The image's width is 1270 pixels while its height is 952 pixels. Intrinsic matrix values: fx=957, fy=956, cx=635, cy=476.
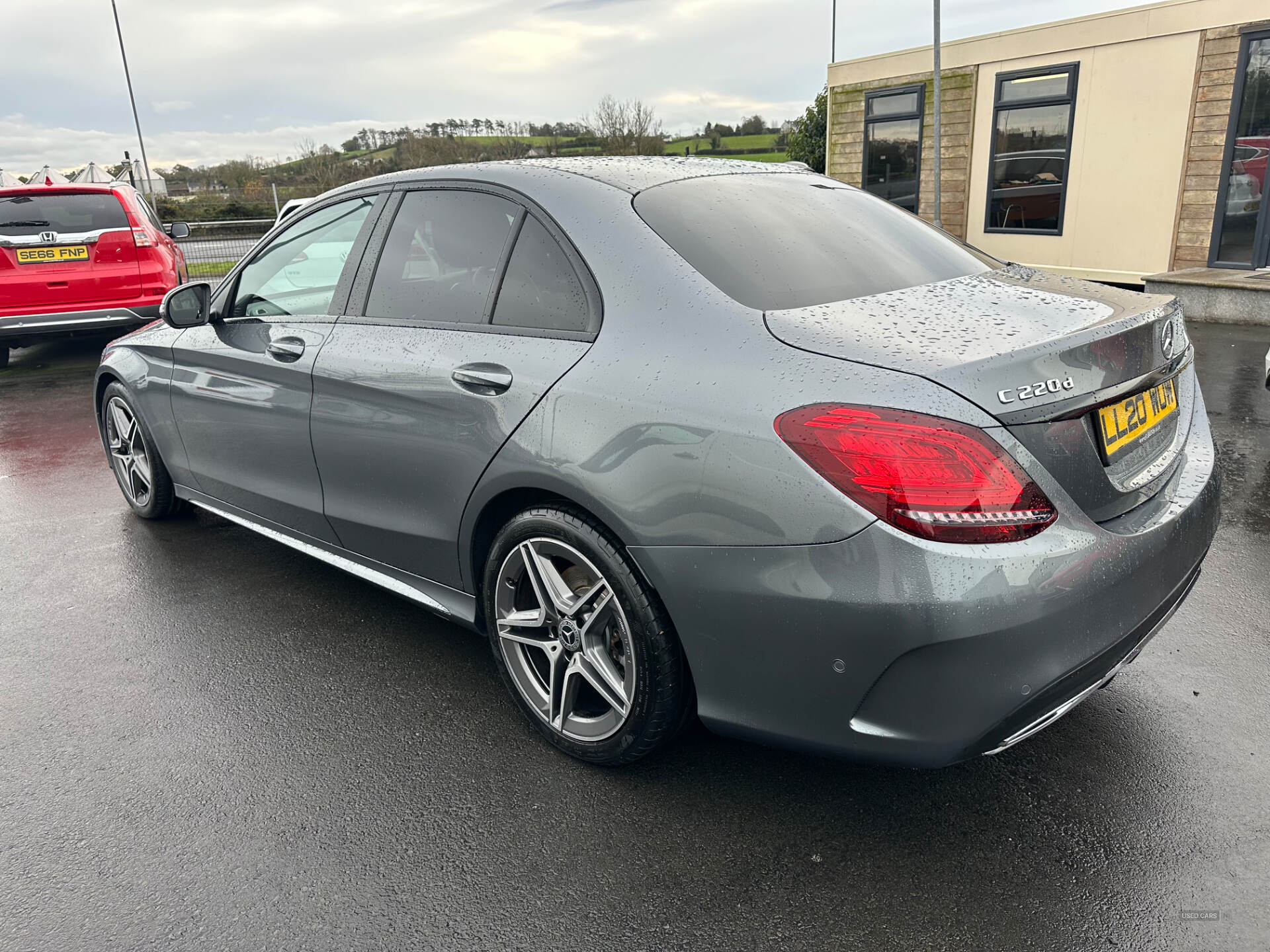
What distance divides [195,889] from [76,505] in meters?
3.78

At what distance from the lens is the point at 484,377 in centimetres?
270

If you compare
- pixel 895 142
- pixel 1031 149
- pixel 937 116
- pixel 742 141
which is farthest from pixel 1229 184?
pixel 742 141

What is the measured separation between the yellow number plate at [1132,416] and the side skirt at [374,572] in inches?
71.6

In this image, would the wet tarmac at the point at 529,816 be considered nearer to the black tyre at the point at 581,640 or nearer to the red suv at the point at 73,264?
the black tyre at the point at 581,640

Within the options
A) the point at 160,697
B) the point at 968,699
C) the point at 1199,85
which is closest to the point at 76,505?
the point at 160,697

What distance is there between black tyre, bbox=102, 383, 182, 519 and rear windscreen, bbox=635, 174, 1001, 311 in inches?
123

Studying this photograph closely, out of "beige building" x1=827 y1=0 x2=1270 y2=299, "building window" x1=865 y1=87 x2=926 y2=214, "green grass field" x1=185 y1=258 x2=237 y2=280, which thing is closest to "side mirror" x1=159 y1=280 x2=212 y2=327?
"beige building" x1=827 y1=0 x2=1270 y2=299

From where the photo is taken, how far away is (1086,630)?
2.04 meters

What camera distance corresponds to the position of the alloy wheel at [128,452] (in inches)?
187

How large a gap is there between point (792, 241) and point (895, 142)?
14169 millimetres

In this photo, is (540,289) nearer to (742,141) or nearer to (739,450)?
(739,450)

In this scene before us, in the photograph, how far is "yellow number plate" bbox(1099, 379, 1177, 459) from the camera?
7.13ft

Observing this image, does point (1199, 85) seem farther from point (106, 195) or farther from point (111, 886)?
point (111, 886)

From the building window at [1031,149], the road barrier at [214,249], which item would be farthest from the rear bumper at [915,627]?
the road barrier at [214,249]
